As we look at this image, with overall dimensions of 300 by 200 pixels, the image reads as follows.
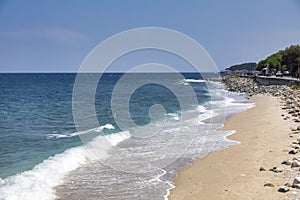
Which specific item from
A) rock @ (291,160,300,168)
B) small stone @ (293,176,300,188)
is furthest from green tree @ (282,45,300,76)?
small stone @ (293,176,300,188)

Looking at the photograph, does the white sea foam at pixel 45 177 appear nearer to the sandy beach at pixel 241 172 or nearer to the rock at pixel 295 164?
the sandy beach at pixel 241 172

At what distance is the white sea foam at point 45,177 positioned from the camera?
954 cm

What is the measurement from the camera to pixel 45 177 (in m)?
11.1

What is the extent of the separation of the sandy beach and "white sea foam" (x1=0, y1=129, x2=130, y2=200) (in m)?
3.90

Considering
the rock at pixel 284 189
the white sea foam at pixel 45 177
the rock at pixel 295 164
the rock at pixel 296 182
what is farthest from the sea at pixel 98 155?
the rock at pixel 295 164

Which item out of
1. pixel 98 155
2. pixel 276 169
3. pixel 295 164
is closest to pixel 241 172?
pixel 276 169

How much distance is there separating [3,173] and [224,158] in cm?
829

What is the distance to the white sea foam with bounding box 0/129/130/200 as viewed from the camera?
9.54 metres

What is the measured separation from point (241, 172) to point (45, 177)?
6.48 metres

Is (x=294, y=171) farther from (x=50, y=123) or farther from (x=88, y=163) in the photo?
(x=50, y=123)

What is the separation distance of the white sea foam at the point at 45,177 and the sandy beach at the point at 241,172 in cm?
390

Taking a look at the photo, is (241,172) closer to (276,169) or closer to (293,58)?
(276,169)

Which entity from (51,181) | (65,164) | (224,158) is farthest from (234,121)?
(51,181)

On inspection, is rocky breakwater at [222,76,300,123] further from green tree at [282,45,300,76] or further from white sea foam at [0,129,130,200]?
white sea foam at [0,129,130,200]
